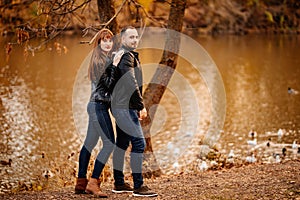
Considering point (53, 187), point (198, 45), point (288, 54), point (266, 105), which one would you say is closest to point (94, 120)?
point (53, 187)

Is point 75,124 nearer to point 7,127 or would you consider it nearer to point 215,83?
point 7,127

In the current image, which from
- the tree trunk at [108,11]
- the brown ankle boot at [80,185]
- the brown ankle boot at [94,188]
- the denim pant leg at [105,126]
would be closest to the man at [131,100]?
the denim pant leg at [105,126]

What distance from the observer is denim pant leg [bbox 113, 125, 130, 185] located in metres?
6.70

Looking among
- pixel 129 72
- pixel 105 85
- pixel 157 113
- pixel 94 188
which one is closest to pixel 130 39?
pixel 129 72

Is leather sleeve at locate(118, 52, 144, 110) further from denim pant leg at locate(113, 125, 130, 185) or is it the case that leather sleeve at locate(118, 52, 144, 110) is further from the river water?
the river water

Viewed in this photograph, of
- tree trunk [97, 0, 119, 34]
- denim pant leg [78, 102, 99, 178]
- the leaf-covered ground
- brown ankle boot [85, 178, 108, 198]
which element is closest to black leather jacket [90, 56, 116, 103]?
denim pant leg [78, 102, 99, 178]

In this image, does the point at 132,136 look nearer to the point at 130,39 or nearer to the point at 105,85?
the point at 105,85

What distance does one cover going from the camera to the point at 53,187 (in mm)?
10594

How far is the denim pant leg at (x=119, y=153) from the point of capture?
670 cm

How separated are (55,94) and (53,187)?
423 inches

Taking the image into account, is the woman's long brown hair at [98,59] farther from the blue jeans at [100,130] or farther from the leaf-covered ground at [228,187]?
the leaf-covered ground at [228,187]

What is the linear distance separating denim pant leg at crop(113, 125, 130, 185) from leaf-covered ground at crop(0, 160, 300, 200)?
234 mm

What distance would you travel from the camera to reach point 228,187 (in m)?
7.35

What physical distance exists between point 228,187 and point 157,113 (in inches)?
444
